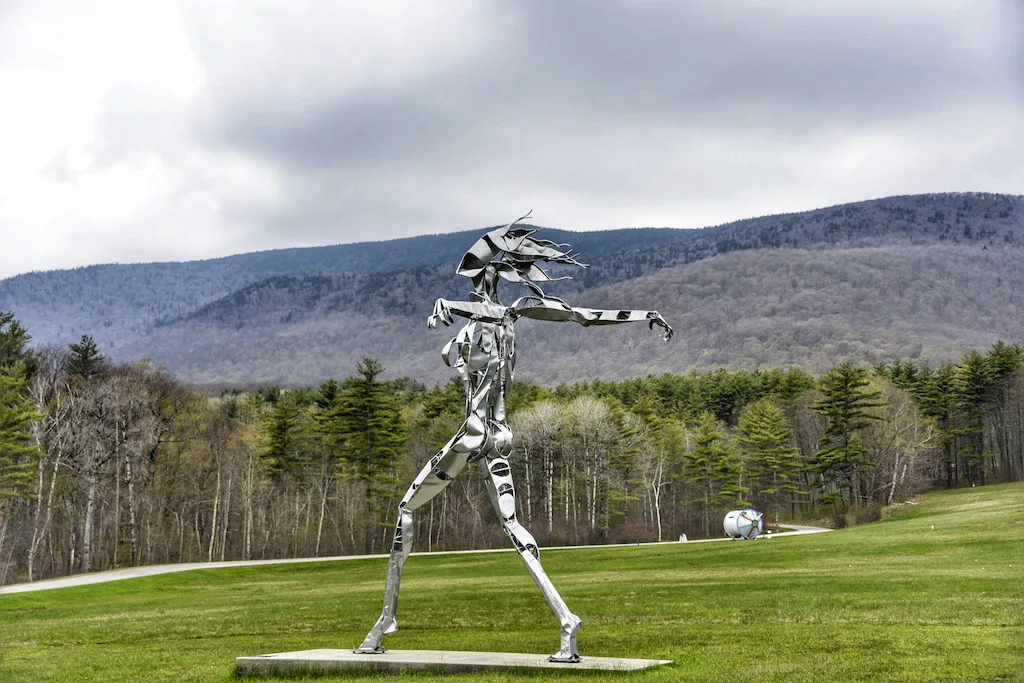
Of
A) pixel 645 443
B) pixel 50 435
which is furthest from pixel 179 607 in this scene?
pixel 645 443

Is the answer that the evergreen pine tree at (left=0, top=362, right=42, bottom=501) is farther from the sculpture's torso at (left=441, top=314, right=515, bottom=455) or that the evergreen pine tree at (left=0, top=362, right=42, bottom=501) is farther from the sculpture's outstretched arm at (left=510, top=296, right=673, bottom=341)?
the sculpture's outstretched arm at (left=510, top=296, right=673, bottom=341)

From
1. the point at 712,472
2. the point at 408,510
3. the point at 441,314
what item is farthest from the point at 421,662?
the point at 712,472

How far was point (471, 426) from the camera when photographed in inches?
569

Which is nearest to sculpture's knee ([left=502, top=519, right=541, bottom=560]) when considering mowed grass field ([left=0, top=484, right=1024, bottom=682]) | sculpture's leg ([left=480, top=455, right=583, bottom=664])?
sculpture's leg ([left=480, top=455, right=583, bottom=664])

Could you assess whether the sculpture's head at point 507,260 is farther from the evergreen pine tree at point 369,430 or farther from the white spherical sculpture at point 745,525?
the evergreen pine tree at point 369,430

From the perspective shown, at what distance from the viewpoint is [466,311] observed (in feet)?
47.3

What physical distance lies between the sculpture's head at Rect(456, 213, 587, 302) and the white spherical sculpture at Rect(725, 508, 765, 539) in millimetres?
46901

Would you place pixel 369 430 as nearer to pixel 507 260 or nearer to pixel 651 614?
pixel 651 614

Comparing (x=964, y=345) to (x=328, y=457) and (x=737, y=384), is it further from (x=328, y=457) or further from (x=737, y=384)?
(x=328, y=457)

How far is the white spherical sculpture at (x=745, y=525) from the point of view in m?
59.2

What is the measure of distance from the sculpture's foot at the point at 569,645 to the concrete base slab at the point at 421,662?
121 mm

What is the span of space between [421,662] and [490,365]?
13.8 ft

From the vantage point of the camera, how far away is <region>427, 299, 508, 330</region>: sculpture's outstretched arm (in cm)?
1421

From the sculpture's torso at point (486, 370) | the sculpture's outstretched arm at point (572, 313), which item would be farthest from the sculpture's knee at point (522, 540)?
the sculpture's outstretched arm at point (572, 313)
